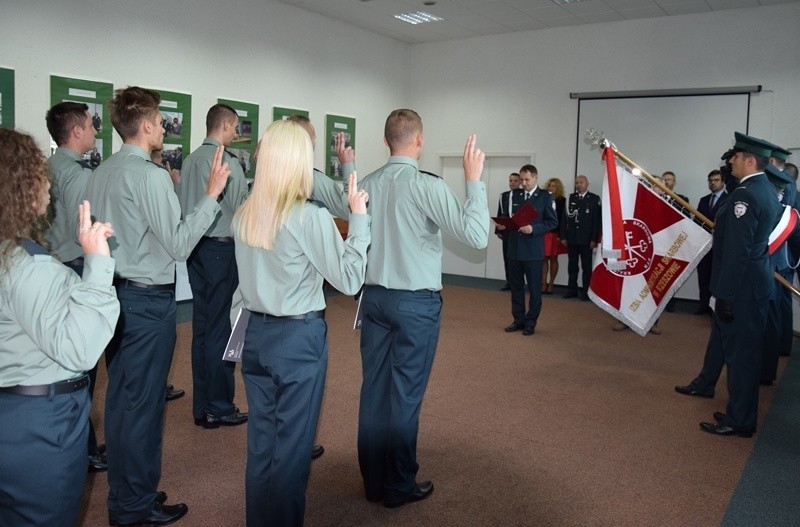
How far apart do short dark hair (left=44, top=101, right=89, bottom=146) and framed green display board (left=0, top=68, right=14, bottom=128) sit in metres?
3.81

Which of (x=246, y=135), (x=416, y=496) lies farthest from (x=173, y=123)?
(x=416, y=496)

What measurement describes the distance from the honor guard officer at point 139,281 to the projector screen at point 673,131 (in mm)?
8366

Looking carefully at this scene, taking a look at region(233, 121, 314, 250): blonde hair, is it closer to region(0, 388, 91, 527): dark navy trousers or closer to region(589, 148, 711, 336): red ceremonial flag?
region(0, 388, 91, 527): dark navy trousers

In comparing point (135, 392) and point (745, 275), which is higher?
point (745, 275)

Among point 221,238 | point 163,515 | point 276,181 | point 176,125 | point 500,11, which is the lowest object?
point 163,515

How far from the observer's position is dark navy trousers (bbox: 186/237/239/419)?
157 inches

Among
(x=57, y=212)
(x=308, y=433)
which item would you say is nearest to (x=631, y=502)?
Answer: (x=308, y=433)

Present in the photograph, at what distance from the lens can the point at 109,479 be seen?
2.85 m

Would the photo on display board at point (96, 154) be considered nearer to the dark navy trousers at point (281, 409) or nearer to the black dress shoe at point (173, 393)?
the black dress shoe at point (173, 393)

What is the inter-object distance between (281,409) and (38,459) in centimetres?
82

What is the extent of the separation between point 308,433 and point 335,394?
8.19 feet

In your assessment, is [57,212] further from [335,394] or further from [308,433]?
[335,394]

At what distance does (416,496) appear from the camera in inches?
126

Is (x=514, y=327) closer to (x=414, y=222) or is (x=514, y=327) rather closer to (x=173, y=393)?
(x=173, y=393)
